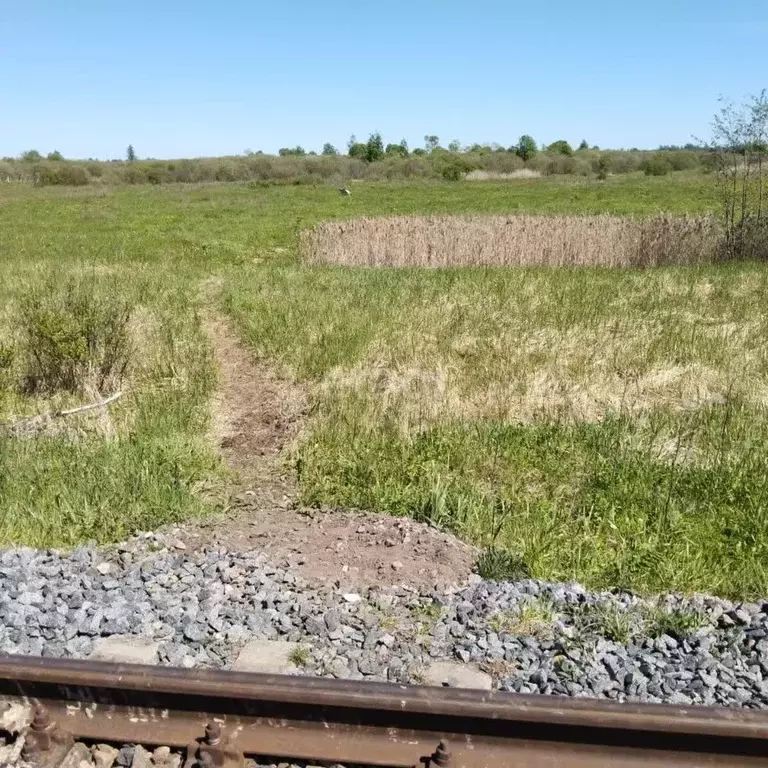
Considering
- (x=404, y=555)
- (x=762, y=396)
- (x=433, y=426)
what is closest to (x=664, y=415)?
(x=762, y=396)

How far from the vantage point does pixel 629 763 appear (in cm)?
265

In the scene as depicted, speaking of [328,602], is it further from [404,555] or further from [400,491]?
[400,491]

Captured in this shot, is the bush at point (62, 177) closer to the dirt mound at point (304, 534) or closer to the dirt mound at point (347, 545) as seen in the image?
the dirt mound at point (304, 534)

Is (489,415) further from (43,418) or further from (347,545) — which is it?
(43,418)

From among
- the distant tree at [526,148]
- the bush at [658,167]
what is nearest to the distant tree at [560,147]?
the distant tree at [526,148]

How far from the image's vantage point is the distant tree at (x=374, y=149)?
293 ft

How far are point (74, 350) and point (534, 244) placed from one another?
13196 mm

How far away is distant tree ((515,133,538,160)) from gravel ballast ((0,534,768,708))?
82.5m

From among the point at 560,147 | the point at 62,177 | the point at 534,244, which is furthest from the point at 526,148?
the point at 534,244

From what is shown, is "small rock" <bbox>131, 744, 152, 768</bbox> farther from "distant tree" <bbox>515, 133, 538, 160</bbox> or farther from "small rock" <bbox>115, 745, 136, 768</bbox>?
"distant tree" <bbox>515, 133, 538, 160</bbox>

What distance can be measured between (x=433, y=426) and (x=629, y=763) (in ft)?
14.8

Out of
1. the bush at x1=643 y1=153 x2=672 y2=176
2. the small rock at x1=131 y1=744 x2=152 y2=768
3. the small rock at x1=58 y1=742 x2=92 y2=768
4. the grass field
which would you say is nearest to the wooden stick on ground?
the grass field

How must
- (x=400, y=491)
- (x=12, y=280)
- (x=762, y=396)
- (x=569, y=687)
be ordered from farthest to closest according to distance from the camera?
(x=12, y=280) → (x=762, y=396) → (x=400, y=491) → (x=569, y=687)

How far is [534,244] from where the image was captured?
61.6 ft
